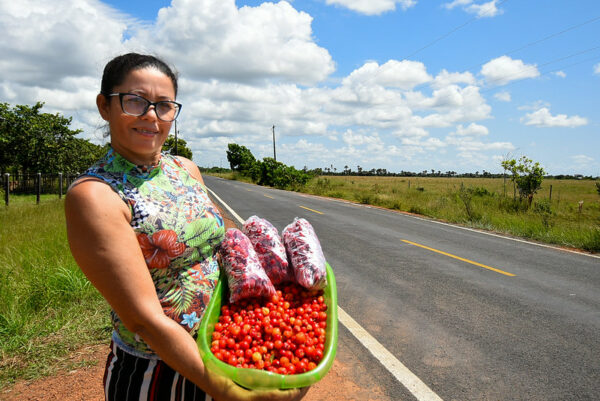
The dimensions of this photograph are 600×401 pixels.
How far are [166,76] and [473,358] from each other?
406cm

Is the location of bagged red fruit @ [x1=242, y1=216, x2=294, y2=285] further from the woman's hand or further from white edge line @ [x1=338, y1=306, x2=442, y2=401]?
white edge line @ [x1=338, y1=306, x2=442, y2=401]

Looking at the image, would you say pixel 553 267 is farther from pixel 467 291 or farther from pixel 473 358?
pixel 473 358

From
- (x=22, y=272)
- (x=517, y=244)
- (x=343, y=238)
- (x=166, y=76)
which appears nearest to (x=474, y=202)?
(x=517, y=244)

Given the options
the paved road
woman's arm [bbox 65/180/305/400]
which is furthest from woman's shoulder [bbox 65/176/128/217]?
the paved road

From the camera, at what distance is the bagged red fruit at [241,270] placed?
1.84m

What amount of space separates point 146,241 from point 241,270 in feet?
1.90

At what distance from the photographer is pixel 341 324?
4.82 m

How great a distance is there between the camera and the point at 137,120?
1462mm

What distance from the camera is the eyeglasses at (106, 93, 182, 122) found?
1456 millimetres

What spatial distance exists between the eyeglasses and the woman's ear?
0.04m

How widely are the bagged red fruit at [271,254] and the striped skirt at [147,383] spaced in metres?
0.77

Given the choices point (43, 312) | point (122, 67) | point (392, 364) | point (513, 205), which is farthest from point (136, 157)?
point (513, 205)

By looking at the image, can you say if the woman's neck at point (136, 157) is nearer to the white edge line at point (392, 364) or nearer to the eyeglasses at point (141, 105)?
the eyeglasses at point (141, 105)

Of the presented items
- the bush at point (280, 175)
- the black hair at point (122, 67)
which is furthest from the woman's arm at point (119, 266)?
the bush at point (280, 175)
